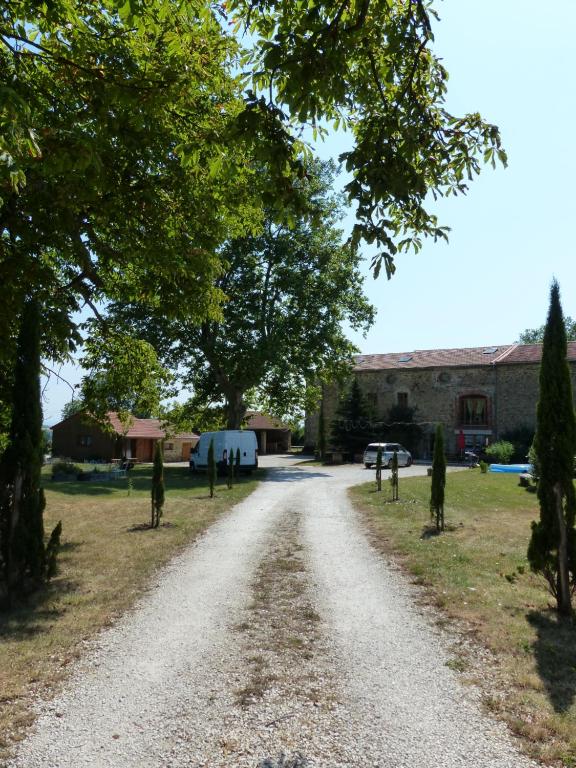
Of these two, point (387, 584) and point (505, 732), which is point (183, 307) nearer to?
point (387, 584)

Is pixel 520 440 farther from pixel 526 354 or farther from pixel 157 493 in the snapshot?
pixel 157 493

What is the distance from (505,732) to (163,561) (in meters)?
6.81

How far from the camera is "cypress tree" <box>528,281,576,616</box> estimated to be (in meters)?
7.09

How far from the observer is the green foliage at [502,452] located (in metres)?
37.3

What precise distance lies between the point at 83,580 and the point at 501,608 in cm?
599

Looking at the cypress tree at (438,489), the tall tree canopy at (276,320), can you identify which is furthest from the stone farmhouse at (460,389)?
the cypress tree at (438,489)

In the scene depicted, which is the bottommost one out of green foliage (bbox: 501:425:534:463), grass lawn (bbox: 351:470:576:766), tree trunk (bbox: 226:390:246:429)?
grass lawn (bbox: 351:470:576:766)

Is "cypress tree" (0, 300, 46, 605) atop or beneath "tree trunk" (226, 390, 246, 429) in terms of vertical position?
beneath

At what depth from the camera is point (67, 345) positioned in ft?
32.9

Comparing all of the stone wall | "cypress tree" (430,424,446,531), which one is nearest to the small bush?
"cypress tree" (430,424,446,531)

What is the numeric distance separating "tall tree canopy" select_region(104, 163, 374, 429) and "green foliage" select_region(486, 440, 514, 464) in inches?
515

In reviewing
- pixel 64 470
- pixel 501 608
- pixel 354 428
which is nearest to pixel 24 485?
pixel 501 608

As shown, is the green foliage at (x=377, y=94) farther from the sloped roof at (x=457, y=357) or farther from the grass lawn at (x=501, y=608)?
the sloped roof at (x=457, y=357)

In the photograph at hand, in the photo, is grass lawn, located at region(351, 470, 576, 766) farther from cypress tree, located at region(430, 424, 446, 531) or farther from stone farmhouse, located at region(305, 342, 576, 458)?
stone farmhouse, located at region(305, 342, 576, 458)
